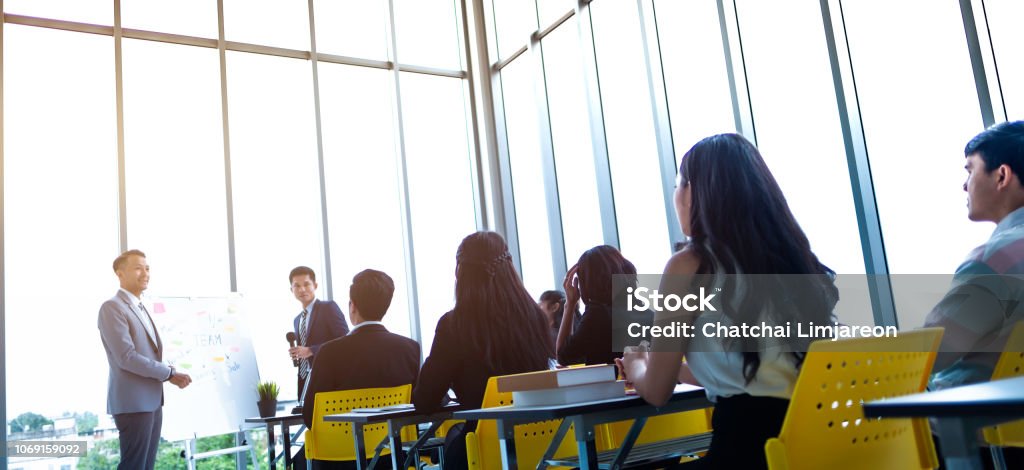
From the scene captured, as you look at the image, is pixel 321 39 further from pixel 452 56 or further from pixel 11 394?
pixel 11 394

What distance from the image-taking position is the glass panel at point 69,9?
5.89m

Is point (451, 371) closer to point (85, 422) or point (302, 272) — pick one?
point (302, 272)

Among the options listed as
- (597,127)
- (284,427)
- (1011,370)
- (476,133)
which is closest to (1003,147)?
(1011,370)

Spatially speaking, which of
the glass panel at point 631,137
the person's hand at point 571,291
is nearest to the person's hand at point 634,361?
the person's hand at point 571,291

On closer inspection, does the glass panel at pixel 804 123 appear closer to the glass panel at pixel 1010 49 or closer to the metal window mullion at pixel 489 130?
the glass panel at pixel 1010 49

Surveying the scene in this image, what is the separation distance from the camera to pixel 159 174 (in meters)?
6.08

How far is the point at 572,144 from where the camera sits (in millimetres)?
6625

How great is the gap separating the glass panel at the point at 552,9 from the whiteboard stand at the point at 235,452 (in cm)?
403

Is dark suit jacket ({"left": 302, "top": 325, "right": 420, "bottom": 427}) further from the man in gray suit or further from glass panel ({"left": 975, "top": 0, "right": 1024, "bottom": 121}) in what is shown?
glass panel ({"left": 975, "top": 0, "right": 1024, "bottom": 121})

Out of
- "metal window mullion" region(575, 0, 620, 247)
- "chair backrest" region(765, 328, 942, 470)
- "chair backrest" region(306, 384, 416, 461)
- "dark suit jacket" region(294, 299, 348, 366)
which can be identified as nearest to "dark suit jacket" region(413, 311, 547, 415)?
"chair backrest" region(306, 384, 416, 461)

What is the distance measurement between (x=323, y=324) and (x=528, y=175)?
2358mm

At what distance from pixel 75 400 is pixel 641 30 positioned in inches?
183

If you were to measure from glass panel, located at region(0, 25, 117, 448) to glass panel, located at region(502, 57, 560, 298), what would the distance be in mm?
2982

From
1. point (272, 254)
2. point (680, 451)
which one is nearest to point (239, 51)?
point (272, 254)
